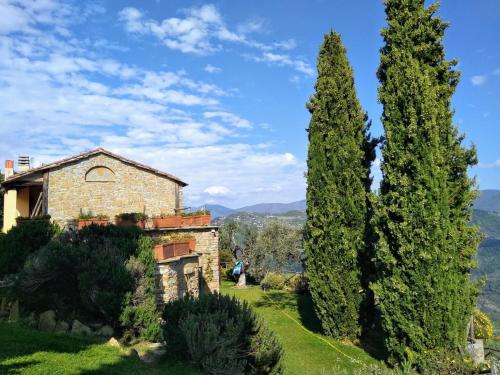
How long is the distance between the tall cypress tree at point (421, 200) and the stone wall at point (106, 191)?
16.0 meters

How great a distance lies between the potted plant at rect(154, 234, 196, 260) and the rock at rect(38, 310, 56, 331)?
13.1ft

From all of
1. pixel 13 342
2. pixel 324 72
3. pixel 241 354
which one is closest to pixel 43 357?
pixel 13 342

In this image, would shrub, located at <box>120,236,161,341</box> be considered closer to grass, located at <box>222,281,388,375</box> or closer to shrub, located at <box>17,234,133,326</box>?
shrub, located at <box>17,234,133,326</box>

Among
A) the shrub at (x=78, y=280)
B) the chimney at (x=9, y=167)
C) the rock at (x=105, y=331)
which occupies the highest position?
the chimney at (x=9, y=167)

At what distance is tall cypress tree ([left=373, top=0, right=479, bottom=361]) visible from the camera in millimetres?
9898

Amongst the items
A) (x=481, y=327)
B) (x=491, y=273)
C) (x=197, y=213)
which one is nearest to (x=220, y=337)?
(x=481, y=327)

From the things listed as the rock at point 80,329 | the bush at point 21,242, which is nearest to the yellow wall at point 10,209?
the bush at point 21,242

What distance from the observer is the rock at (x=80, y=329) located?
9712 millimetres

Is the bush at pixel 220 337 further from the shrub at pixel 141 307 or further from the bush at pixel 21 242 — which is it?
the bush at pixel 21 242

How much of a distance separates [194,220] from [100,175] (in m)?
6.67

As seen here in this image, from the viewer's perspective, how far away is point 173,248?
14.8m

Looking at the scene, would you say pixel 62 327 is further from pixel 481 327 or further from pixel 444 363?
pixel 481 327

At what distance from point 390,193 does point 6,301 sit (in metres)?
12.0

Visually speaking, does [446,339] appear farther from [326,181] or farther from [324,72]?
[324,72]
